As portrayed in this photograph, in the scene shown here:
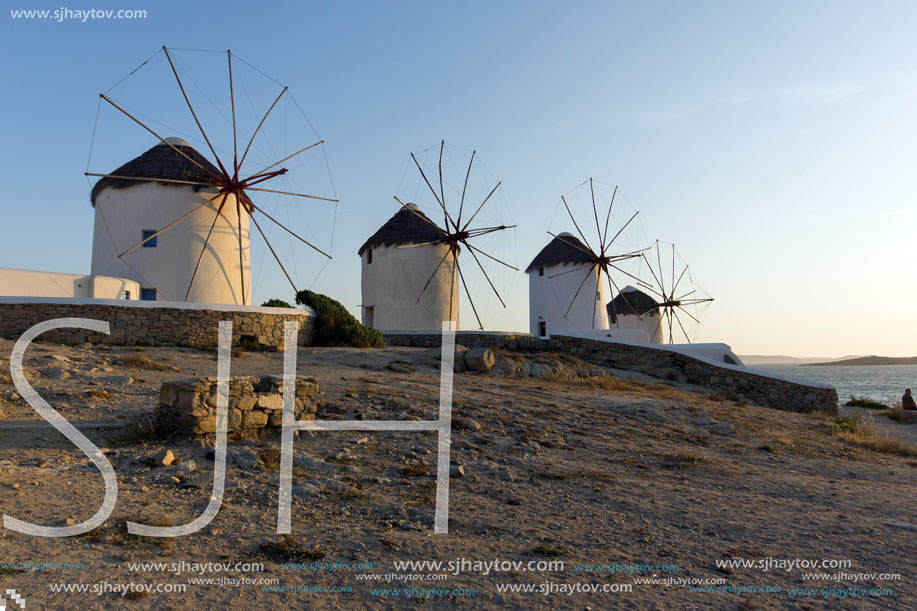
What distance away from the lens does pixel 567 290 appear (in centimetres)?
2909

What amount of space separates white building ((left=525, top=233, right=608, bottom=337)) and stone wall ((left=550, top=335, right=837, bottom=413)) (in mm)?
8113

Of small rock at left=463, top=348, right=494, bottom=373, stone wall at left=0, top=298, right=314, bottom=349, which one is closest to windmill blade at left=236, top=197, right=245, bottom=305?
stone wall at left=0, top=298, right=314, bottom=349

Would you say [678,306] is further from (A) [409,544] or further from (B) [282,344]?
(A) [409,544]

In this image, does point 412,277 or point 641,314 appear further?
point 641,314

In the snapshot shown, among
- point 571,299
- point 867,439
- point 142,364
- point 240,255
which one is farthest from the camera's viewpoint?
point 571,299

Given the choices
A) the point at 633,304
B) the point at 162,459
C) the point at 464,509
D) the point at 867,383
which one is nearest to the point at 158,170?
the point at 162,459

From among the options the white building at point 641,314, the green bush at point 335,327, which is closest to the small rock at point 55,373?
the green bush at point 335,327

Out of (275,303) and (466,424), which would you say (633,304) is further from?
(466,424)

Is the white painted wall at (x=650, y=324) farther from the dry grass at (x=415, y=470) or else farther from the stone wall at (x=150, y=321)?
the dry grass at (x=415, y=470)

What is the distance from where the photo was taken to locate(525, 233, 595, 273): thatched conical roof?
94.9ft

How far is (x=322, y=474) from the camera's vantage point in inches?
230

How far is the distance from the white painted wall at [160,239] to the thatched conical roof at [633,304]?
24.0m

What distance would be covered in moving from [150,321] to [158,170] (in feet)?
18.4

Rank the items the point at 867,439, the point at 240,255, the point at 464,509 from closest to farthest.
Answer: the point at 464,509, the point at 867,439, the point at 240,255
